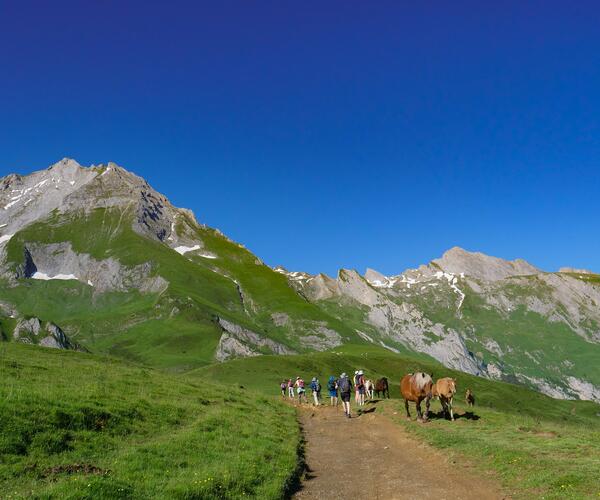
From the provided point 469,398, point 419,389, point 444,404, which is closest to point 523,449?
point 419,389

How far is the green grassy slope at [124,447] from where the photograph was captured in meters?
15.7

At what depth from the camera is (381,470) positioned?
76.6 ft

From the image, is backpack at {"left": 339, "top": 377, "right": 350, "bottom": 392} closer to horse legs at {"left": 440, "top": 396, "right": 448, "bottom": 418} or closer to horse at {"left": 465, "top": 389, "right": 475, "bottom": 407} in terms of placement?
horse legs at {"left": 440, "top": 396, "right": 448, "bottom": 418}

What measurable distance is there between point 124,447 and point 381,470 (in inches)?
465

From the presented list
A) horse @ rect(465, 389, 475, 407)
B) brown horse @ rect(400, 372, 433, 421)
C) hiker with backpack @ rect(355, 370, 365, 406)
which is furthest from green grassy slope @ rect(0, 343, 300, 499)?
horse @ rect(465, 389, 475, 407)

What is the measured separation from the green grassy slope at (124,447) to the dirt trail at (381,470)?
5.37 feet

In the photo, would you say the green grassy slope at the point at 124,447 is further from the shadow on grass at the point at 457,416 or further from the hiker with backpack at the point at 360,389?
the hiker with backpack at the point at 360,389

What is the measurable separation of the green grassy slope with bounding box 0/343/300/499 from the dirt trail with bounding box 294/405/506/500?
64.4 inches

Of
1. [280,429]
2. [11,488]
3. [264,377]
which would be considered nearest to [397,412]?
[280,429]

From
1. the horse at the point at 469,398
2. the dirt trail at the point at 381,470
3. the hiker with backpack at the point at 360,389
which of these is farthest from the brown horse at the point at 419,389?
the horse at the point at 469,398

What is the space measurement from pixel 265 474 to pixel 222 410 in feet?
52.1

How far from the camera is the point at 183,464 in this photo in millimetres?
19359

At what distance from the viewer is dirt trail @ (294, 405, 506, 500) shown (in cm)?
1934

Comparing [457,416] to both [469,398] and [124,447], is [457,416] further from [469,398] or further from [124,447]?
[469,398]
